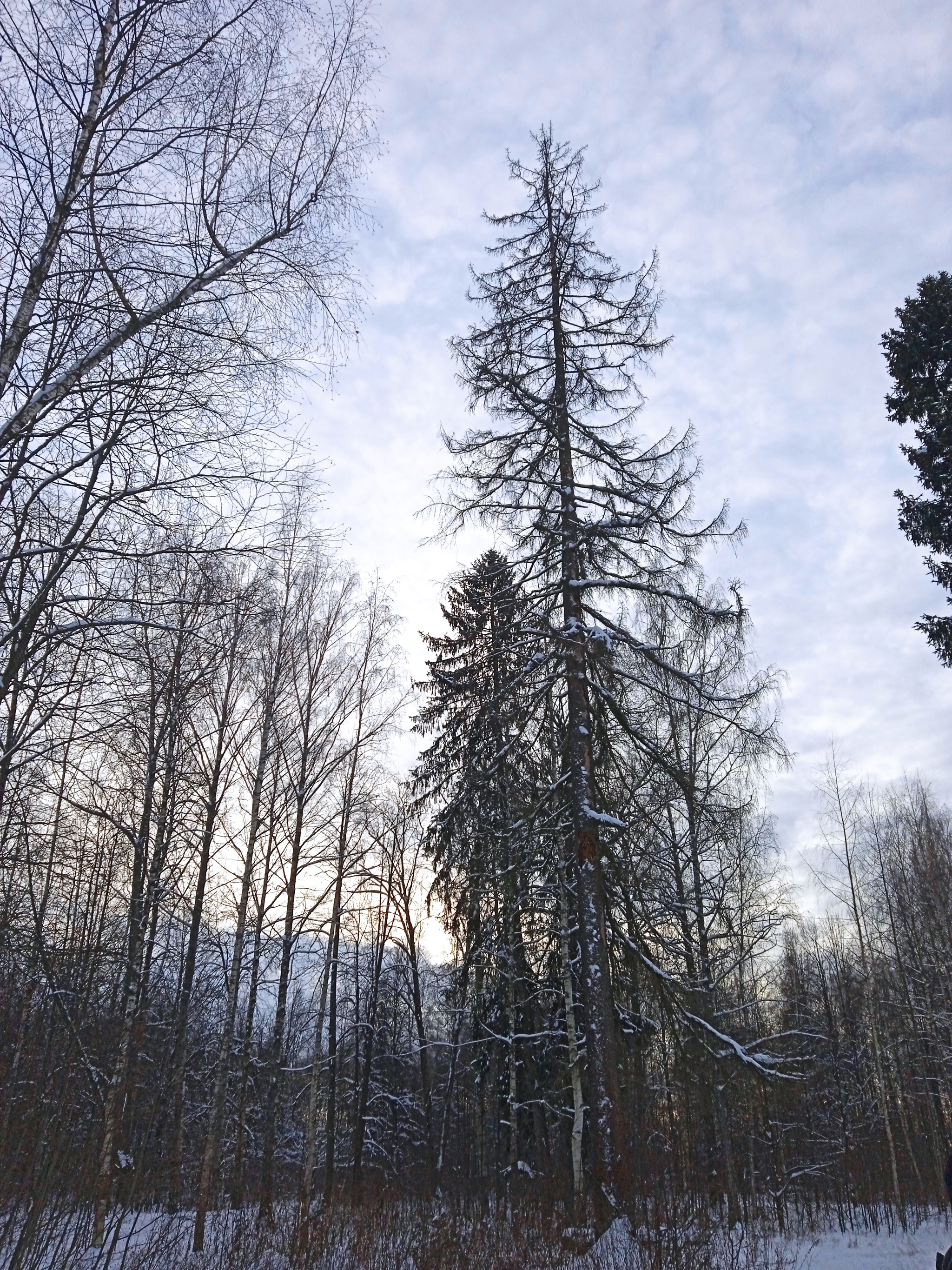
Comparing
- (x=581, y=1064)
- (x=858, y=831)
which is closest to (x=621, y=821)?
(x=581, y=1064)

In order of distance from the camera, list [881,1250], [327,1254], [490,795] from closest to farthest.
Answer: [327,1254] < [490,795] < [881,1250]

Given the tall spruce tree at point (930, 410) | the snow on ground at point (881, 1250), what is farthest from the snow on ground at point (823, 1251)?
the tall spruce tree at point (930, 410)

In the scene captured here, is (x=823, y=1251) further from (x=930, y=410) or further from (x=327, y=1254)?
(x=930, y=410)

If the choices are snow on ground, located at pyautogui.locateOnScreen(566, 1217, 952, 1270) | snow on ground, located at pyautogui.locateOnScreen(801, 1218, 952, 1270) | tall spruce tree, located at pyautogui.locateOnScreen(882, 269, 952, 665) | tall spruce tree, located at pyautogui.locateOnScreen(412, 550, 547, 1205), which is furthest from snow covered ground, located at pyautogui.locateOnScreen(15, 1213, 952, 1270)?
tall spruce tree, located at pyautogui.locateOnScreen(882, 269, 952, 665)

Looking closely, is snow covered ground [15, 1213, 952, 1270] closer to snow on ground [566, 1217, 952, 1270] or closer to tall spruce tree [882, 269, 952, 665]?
snow on ground [566, 1217, 952, 1270]

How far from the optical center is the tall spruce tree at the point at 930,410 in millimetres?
13211

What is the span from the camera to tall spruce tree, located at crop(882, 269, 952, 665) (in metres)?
13.2

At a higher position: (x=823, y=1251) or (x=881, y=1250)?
(x=823, y=1251)

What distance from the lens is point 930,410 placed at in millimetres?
14367

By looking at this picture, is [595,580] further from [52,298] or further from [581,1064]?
[581,1064]

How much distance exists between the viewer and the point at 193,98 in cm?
527

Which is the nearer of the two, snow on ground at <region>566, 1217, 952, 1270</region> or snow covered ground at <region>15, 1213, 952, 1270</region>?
snow covered ground at <region>15, 1213, 952, 1270</region>

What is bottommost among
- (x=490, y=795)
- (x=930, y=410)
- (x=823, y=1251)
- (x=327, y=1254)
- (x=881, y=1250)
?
(x=881, y=1250)

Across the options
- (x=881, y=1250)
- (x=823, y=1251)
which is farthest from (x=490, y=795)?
(x=881, y=1250)
